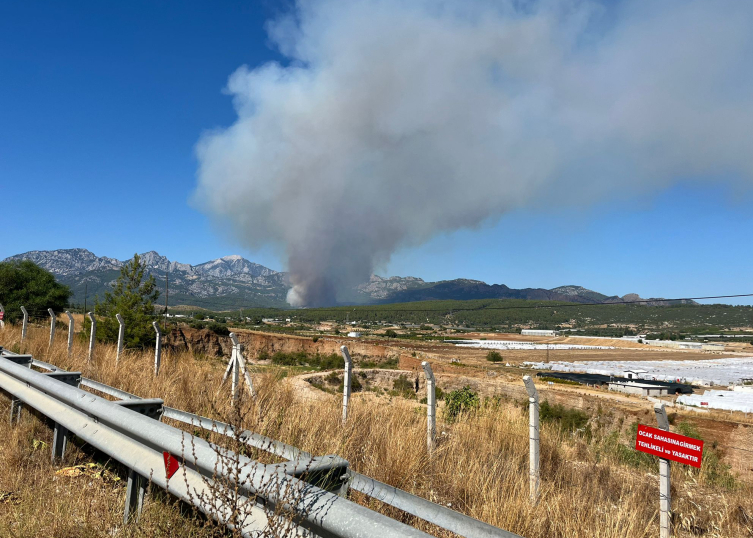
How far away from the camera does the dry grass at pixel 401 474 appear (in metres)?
3.13

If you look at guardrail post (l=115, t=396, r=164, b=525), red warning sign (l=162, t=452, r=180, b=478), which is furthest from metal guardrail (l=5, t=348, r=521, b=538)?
guardrail post (l=115, t=396, r=164, b=525)

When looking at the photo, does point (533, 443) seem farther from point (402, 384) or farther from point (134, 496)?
point (402, 384)

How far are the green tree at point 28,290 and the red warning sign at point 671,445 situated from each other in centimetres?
3733

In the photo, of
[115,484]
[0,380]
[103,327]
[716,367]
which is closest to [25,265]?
[103,327]

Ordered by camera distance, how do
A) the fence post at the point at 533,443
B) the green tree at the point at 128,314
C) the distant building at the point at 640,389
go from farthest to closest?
the distant building at the point at 640,389
the green tree at the point at 128,314
the fence post at the point at 533,443

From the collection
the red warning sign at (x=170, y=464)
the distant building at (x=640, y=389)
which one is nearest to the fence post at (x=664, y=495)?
the red warning sign at (x=170, y=464)

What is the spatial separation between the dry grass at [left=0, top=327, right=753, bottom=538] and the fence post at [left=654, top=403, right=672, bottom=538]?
151 mm

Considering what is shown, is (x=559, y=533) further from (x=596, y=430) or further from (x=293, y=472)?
(x=596, y=430)

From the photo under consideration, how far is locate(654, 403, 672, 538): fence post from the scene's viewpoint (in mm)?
4445

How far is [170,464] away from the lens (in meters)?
2.73

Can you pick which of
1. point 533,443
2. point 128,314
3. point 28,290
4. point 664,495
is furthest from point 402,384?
point 664,495

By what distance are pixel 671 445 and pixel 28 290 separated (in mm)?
41130

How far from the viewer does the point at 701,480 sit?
7.95 metres

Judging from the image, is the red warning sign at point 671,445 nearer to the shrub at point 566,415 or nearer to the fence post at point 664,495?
the fence post at point 664,495
